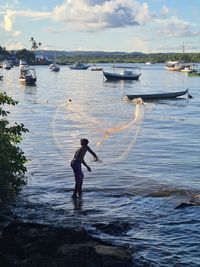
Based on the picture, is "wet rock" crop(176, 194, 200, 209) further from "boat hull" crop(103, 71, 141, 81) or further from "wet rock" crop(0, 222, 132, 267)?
"boat hull" crop(103, 71, 141, 81)

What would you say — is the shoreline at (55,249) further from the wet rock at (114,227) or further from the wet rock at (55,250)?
the wet rock at (114,227)

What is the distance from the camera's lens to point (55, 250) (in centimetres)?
1404

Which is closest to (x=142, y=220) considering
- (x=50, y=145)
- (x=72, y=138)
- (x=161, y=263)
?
(x=161, y=263)

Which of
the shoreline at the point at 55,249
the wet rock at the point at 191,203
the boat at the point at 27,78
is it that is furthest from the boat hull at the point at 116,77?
the shoreline at the point at 55,249

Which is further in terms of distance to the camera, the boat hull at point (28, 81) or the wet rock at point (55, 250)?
the boat hull at point (28, 81)

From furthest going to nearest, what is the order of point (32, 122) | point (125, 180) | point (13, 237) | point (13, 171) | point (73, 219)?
point (32, 122) < point (125, 180) < point (13, 171) < point (73, 219) < point (13, 237)

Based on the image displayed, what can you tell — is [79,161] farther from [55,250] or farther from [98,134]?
[98,134]

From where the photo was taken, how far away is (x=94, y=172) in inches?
1113

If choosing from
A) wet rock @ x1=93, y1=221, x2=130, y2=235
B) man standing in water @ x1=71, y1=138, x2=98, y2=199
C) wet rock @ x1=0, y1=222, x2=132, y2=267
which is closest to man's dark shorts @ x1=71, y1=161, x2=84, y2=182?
man standing in water @ x1=71, y1=138, x2=98, y2=199

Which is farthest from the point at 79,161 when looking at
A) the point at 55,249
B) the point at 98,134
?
the point at 98,134

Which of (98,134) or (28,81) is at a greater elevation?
(28,81)

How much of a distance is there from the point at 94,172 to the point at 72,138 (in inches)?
499

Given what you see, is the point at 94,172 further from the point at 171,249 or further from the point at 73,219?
the point at 171,249

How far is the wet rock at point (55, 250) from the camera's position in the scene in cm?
1332
